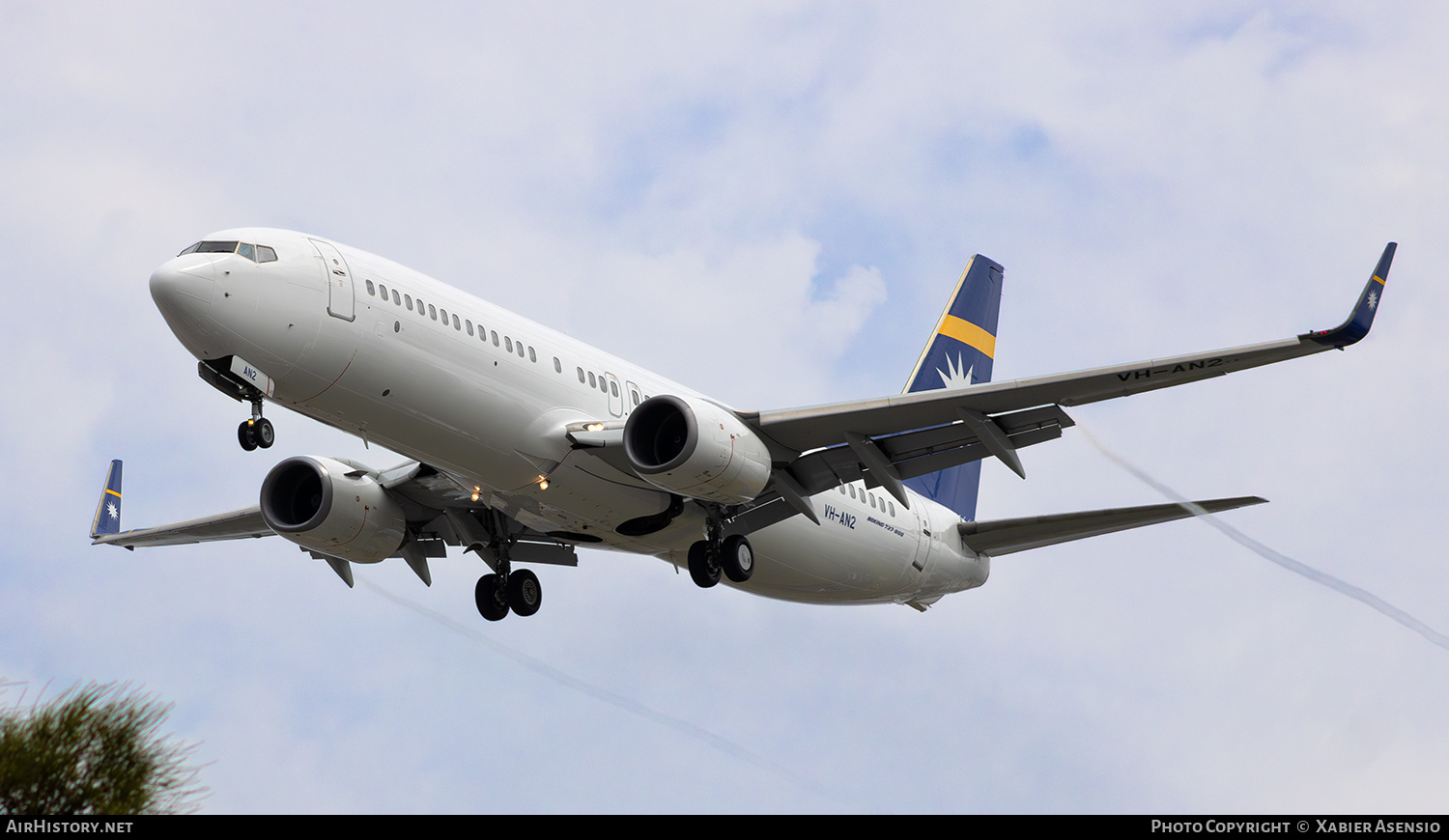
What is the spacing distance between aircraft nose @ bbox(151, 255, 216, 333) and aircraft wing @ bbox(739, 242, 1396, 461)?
30.6 ft

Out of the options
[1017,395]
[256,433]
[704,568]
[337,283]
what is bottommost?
[256,433]

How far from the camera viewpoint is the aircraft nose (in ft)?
67.0

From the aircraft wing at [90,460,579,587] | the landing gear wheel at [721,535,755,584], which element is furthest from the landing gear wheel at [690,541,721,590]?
the aircraft wing at [90,460,579,587]

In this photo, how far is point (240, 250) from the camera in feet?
69.8

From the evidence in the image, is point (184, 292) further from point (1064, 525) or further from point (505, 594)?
point (1064, 525)

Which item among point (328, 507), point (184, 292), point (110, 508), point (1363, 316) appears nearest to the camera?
point (1363, 316)

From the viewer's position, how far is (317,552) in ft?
95.1

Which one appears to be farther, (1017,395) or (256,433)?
(1017,395)

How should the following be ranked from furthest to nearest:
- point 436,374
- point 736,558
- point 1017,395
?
point 736,558, point 1017,395, point 436,374

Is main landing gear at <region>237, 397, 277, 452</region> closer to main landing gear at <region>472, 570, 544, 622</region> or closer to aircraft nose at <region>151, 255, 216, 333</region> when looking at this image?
aircraft nose at <region>151, 255, 216, 333</region>

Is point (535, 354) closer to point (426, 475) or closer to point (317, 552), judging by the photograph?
point (426, 475)

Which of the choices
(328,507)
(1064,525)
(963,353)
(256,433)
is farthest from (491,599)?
(963,353)

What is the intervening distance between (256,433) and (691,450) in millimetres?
6858
